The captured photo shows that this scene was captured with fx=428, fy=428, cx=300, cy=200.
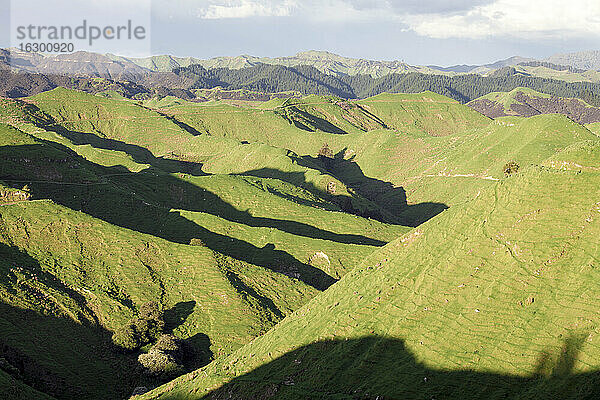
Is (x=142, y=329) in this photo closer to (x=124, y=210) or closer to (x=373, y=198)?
(x=124, y=210)

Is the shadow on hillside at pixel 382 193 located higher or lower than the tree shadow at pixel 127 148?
lower

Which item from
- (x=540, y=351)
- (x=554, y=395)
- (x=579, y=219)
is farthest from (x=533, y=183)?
(x=554, y=395)

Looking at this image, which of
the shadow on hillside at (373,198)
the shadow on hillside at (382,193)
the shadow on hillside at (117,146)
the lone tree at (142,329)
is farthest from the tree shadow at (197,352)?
the shadow on hillside at (117,146)

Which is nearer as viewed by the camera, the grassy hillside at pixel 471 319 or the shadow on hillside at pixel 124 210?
the grassy hillside at pixel 471 319

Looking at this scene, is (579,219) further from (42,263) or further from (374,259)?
(42,263)

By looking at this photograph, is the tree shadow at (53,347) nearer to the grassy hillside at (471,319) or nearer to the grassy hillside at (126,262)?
the grassy hillside at (126,262)

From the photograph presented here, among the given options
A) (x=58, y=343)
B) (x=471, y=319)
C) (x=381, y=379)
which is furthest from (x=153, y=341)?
(x=471, y=319)

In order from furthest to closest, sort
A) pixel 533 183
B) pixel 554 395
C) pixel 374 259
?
1. pixel 374 259
2. pixel 533 183
3. pixel 554 395
